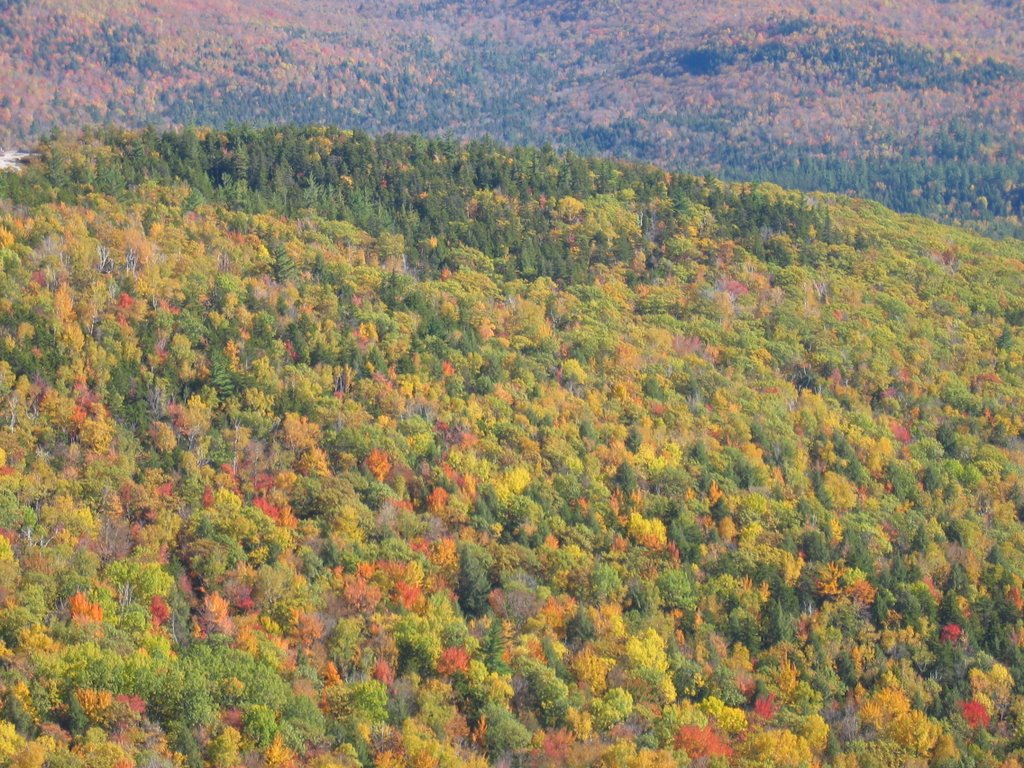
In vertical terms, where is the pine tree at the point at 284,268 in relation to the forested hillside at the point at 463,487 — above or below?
above

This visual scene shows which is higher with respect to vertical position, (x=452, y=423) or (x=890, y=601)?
(x=452, y=423)

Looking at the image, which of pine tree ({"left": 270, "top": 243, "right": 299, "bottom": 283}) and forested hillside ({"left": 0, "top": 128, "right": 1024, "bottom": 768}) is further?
pine tree ({"left": 270, "top": 243, "right": 299, "bottom": 283})

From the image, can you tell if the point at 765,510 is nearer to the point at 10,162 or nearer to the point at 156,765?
the point at 156,765

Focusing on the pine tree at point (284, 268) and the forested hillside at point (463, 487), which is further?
the pine tree at point (284, 268)

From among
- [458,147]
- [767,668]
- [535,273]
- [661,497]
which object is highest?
[458,147]

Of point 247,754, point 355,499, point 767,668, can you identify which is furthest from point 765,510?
point 247,754

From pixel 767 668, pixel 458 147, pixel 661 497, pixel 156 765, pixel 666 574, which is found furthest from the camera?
pixel 458 147

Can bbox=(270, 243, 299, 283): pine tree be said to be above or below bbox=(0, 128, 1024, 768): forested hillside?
above

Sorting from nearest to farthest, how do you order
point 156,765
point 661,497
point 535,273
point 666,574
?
point 156,765, point 666,574, point 661,497, point 535,273
